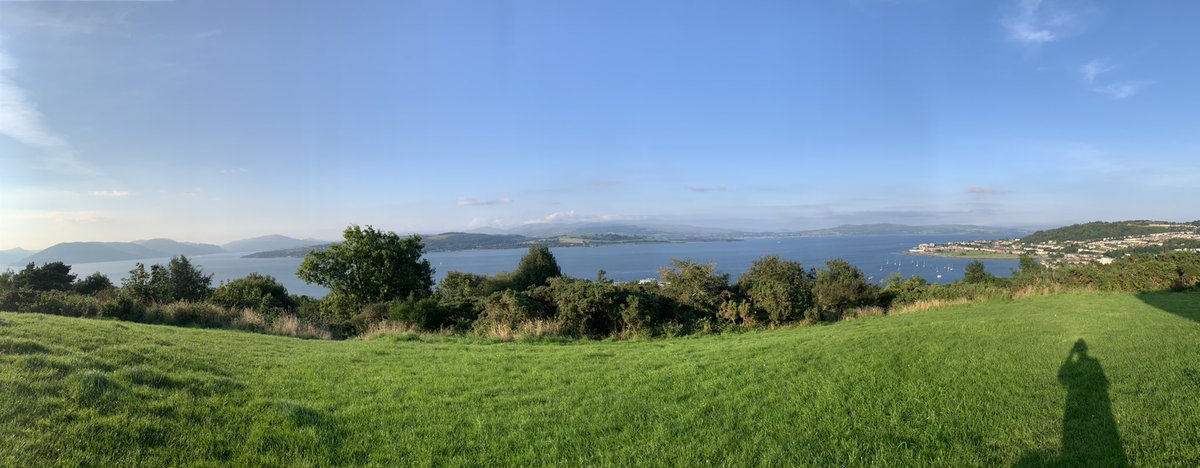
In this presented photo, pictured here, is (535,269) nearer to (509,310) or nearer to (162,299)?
(509,310)

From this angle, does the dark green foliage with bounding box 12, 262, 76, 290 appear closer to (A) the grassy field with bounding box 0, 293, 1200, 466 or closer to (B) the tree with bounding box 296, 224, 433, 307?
(B) the tree with bounding box 296, 224, 433, 307

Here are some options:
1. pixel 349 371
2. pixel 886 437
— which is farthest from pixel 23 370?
pixel 886 437

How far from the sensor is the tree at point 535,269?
106ft

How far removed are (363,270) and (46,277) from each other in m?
14.8

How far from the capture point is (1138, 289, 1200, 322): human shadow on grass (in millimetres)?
10766

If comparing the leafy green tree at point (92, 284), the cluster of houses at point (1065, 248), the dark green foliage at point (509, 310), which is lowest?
the cluster of houses at point (1065, 248)

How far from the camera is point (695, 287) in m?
16.5

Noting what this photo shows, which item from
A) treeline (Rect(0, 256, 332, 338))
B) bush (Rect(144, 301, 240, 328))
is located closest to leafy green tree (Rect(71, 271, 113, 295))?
treeline (Rect(0, 256, 332, 338))

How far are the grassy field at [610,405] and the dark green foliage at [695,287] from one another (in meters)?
8.31

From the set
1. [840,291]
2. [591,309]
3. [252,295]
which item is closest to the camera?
[591,309]

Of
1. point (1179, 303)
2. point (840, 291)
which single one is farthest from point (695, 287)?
point (1179, 303)

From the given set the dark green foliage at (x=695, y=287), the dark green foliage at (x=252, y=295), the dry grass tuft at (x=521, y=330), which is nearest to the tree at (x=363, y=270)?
the dark green foliage at (x=252, y=295)

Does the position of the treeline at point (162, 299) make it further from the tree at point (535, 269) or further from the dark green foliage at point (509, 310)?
the tree at point (535, 269)

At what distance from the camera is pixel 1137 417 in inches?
169
